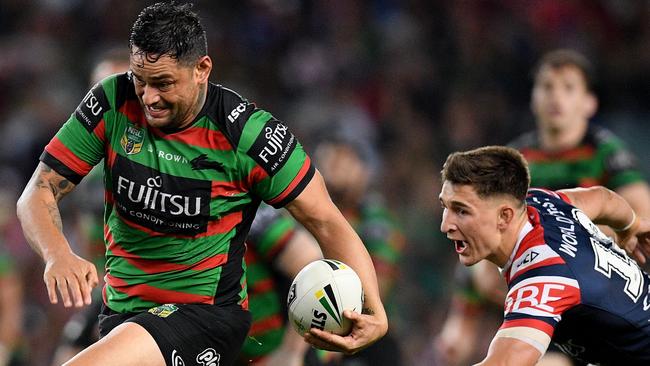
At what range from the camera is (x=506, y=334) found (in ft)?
15.3

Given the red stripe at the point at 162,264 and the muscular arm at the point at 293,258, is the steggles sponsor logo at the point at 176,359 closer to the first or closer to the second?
the red stripe at the point at 162,264

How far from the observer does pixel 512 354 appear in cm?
458

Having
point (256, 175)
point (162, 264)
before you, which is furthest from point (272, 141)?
point (162, 264)

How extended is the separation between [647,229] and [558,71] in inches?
106

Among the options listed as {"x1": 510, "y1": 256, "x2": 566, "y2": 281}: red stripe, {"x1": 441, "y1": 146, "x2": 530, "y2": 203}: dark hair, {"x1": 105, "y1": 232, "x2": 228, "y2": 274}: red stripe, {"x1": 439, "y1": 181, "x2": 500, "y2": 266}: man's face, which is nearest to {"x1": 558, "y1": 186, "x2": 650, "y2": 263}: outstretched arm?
{"x1": 441, "y1": 146, "x2": 530, "y2": 203}: dark hair

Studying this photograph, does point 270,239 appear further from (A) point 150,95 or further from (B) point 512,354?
(B) point 512,354

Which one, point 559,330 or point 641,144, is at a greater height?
point 559,330

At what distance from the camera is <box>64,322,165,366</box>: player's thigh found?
181 inches

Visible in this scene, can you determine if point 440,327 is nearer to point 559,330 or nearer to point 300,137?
point 300,137

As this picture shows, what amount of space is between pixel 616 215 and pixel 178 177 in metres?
2.33

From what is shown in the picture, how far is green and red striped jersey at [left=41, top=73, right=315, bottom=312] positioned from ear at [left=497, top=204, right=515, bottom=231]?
34.9 inches

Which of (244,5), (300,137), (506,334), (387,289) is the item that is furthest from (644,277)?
(244,5)

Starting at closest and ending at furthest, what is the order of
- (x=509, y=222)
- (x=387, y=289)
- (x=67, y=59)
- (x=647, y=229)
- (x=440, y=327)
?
(x=509, y=222), (x=647, y=229), (x=387, y=289), (x=440, y=327), (x=67, y=59)

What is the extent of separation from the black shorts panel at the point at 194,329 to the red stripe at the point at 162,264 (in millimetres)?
176
